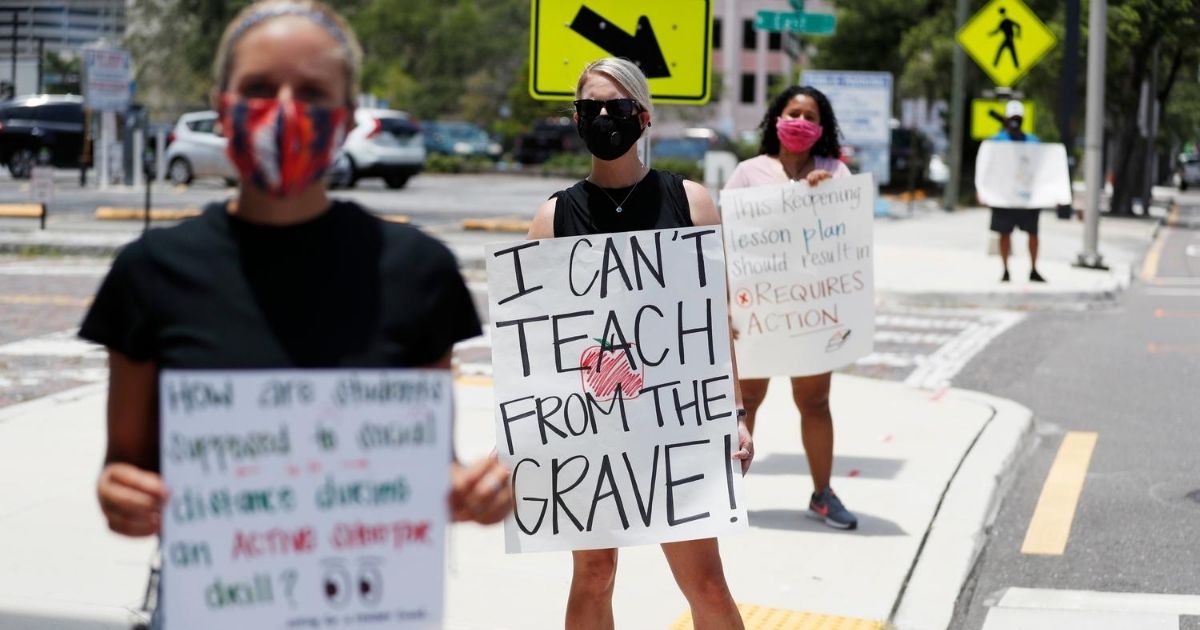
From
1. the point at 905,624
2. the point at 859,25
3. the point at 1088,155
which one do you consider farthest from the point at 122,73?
the point at 905,624

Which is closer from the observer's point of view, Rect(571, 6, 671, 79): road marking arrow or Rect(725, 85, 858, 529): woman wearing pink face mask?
Rect(725, 85, 858, 529): woman wearing pink face mask

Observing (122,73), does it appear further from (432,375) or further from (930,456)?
(432,375)

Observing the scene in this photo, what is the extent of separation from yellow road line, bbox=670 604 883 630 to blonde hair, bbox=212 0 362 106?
122 inches

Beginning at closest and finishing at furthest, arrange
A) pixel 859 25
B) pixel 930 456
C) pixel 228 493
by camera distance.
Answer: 1. pixel 228 493
2. pixel 930 456
3. pixel 859 25

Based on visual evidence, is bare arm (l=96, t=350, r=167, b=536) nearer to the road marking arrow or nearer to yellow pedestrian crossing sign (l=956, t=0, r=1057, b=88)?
the road marking arrow

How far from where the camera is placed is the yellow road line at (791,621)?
17.4 ft

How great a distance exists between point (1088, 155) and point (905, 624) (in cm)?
1557

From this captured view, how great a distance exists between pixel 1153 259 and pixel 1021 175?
929 cm

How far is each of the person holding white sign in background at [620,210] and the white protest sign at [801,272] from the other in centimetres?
242

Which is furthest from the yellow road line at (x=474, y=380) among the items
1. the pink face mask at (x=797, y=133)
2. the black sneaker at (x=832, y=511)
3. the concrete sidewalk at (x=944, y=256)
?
the pink face mask at (x=797, y=133)

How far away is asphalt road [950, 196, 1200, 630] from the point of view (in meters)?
6.28

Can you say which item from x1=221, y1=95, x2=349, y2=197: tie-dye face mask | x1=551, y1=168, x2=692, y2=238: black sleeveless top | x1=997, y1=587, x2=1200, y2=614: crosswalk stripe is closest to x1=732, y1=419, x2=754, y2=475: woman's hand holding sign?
x1=551, y1=168, x2=692, y2=238: black sleeveless top

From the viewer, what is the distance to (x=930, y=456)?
820 cm

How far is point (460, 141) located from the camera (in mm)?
58438
